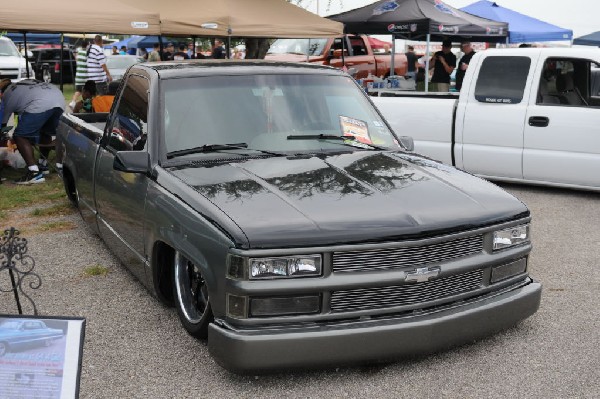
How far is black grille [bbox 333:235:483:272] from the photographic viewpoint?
3.45m

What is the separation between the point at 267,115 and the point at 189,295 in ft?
4.32

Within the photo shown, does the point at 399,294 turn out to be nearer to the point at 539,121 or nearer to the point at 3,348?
the point at 3,348

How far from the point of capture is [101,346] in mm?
4145

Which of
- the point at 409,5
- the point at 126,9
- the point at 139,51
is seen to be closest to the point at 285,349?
the point at 126,9

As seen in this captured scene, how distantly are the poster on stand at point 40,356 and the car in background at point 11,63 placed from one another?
20374mm

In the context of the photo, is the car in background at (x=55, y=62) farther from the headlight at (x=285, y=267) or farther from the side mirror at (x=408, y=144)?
the headlight at (x=285, y=267)

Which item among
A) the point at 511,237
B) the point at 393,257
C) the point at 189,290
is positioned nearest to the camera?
the point at 393,257

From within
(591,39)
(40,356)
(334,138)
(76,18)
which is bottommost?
(40,356)

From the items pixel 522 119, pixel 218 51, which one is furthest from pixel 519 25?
pixel 522 119

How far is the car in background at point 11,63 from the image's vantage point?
2224cm

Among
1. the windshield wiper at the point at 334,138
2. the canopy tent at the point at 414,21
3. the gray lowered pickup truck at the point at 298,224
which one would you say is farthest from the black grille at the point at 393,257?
the canopy tent at the point at 414,21

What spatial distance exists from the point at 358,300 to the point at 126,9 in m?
7.86

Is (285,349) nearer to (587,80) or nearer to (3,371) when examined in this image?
(3,371)

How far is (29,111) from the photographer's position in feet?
30.7
